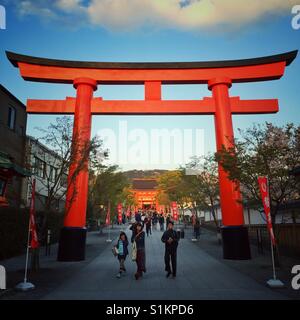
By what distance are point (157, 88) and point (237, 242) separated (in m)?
8.25

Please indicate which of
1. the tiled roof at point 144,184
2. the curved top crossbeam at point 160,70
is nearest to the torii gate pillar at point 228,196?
the curved top crossbeam at point 160,70

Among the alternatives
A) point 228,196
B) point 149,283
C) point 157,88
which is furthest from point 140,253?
point 157,88

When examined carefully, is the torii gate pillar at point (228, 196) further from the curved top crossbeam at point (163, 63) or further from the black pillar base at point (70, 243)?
the black pillar base at point (70, 243)

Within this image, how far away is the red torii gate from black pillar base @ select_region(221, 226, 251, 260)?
180mm

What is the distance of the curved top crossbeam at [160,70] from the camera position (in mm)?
13352

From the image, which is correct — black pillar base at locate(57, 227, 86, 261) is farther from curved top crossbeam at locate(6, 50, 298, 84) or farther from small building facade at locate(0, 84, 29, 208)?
curved top crossbeam at locate(6, 50, 298, 84)

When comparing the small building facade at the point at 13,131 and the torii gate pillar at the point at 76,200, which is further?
the small building facade at the point at 13,131

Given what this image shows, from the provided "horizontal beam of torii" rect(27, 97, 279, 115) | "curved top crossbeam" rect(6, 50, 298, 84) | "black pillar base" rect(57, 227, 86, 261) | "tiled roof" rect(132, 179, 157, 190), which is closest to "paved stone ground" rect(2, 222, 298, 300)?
"black pillar base" rect(57, 227, 86, 261)

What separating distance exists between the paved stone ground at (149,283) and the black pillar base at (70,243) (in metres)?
0.48

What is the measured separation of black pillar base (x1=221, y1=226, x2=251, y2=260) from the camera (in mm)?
12172

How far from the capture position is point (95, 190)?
2291 cm

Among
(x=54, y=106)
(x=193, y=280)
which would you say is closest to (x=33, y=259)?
(x=193, y=280)

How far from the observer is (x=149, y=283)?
8.26 m

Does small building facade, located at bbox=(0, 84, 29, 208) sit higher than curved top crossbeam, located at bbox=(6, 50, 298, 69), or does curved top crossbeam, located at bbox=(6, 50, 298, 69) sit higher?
curved top crossbeam, located at bbox=(6, 50, 298, 69)
